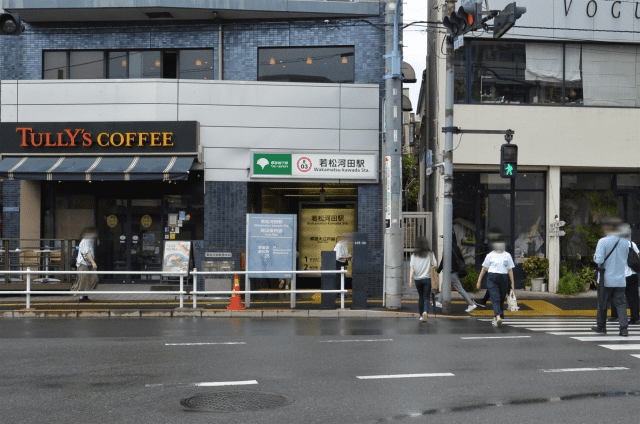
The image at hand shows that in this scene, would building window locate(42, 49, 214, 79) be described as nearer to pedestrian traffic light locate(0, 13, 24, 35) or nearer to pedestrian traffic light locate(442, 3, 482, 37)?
pedestrian traffic light locate(442, 3, 482, 37)

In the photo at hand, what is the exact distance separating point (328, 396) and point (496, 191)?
14.6 meters

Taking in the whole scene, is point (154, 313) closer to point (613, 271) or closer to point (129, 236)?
point (129, 236)

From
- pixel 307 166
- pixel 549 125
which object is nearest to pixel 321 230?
pixel 307 166

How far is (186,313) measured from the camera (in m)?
15.6

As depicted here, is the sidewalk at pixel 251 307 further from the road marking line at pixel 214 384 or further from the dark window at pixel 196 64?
the road marking line at pixel 214 384

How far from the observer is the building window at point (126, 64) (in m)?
21.1

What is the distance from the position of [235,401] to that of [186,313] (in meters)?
8.45

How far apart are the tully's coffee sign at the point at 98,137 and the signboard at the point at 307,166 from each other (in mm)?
1813

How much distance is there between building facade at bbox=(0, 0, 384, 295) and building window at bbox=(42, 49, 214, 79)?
0.12ft

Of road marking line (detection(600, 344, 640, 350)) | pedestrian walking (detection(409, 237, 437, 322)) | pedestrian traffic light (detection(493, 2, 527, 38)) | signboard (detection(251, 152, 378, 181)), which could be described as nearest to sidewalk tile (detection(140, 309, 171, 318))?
pedestrian walking (detection(409, 237, 437, 322))

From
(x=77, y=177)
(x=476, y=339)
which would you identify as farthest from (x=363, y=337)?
(x=77, y=177)

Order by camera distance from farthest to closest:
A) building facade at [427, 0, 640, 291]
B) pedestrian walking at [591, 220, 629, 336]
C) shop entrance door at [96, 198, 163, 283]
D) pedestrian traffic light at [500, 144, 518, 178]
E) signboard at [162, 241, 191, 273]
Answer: shop entrance door at [96, 198, 163, 283]
building facade at [427, 0, 640, 291]
signboard at [162, 241, 191, 273]
pedestrian traffic light at [500, 144, 518, 178]
pedestrian walking at [591, 220, 629, 336]

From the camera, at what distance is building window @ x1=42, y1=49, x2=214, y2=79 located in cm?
2112

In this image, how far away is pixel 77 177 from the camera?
19188 mm
